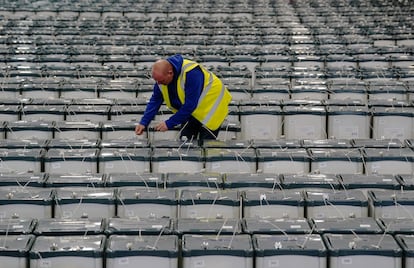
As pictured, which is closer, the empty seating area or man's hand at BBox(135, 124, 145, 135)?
the empty seating area

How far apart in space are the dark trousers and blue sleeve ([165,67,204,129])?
32 centimetres

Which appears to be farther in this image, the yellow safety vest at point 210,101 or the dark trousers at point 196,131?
the dark trousers at point 196,131

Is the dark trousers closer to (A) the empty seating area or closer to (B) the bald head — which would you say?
(A) the empty seating area

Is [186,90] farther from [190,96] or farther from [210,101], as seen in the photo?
[210,101]

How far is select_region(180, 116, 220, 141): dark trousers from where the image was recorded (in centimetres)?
791

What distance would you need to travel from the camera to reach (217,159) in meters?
7.14

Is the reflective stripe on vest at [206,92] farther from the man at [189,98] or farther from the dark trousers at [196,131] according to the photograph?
the dark trousers at [196,131]

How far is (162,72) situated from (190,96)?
47 centimetres

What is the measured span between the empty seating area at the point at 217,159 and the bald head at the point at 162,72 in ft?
2.35

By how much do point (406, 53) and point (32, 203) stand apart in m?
8.73

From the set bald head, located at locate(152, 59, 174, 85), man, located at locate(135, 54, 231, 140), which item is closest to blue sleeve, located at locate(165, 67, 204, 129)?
man, located at locate(135, 54, 231, 140)

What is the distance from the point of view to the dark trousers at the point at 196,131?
26.0 feet

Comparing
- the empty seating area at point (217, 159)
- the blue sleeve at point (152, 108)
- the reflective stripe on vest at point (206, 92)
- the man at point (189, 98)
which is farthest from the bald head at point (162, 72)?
the empty seating area at point (217, 159)

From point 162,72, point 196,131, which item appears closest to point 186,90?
point 162,72
